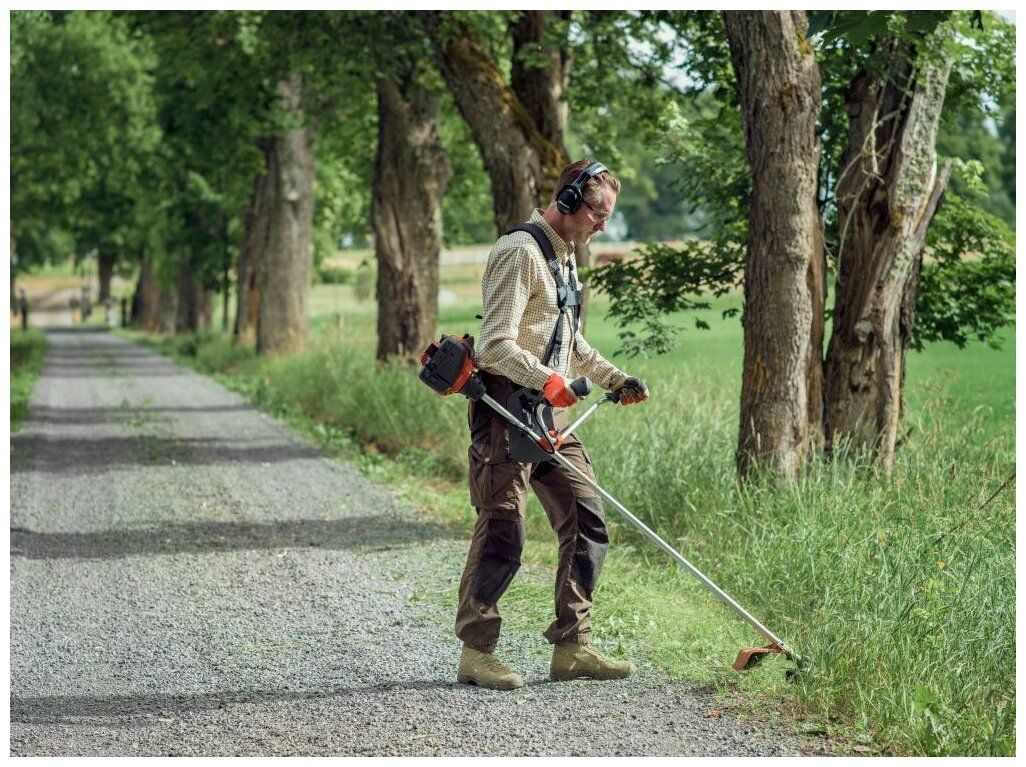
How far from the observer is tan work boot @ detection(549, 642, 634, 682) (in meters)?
5.61

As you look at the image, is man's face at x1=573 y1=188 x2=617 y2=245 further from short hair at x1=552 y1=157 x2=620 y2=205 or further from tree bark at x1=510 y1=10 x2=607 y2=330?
tree bark at x1=510 y1=10 x2=607 y2=330

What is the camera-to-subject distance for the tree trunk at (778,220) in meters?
7.91

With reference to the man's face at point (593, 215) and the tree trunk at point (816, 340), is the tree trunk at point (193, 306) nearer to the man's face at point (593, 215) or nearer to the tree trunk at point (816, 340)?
the tree trunk at point (816, 340)

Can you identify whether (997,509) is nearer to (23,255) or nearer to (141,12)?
(141,12)

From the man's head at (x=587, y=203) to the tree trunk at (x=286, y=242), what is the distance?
1998cm

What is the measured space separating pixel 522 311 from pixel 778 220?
126 inches

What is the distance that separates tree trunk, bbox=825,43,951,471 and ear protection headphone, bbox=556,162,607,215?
3731 millimetres

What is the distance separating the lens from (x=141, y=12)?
18.6m

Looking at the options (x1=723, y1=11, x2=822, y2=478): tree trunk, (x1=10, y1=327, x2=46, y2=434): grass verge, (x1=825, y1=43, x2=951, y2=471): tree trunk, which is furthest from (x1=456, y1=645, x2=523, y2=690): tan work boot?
(x1=10, y1=327, x2=46, y2=434): grass verge

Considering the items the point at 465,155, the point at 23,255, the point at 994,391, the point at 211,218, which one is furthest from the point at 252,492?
the point at 23,255

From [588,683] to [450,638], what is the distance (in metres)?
1.03

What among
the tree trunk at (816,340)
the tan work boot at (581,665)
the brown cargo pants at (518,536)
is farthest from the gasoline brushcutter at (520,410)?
the tree trunk at (816,340)

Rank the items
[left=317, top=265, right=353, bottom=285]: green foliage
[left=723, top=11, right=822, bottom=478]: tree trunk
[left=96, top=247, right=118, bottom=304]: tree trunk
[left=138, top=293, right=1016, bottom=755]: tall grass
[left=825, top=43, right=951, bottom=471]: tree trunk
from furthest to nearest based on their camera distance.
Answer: [left=96, top=247, right=118, bottom=304]: tree trunk, [left=317, top=265, right=353, bottom=285]: green foliage, [left=825, top=43, right=951, bottom=471]: tree trunk, [left=723, top=11, right=822, bottom=478]: tree trunk, [left=138, top=293, right=1016, bottom=755]: tall grass

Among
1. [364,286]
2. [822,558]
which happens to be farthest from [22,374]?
[822,558]
